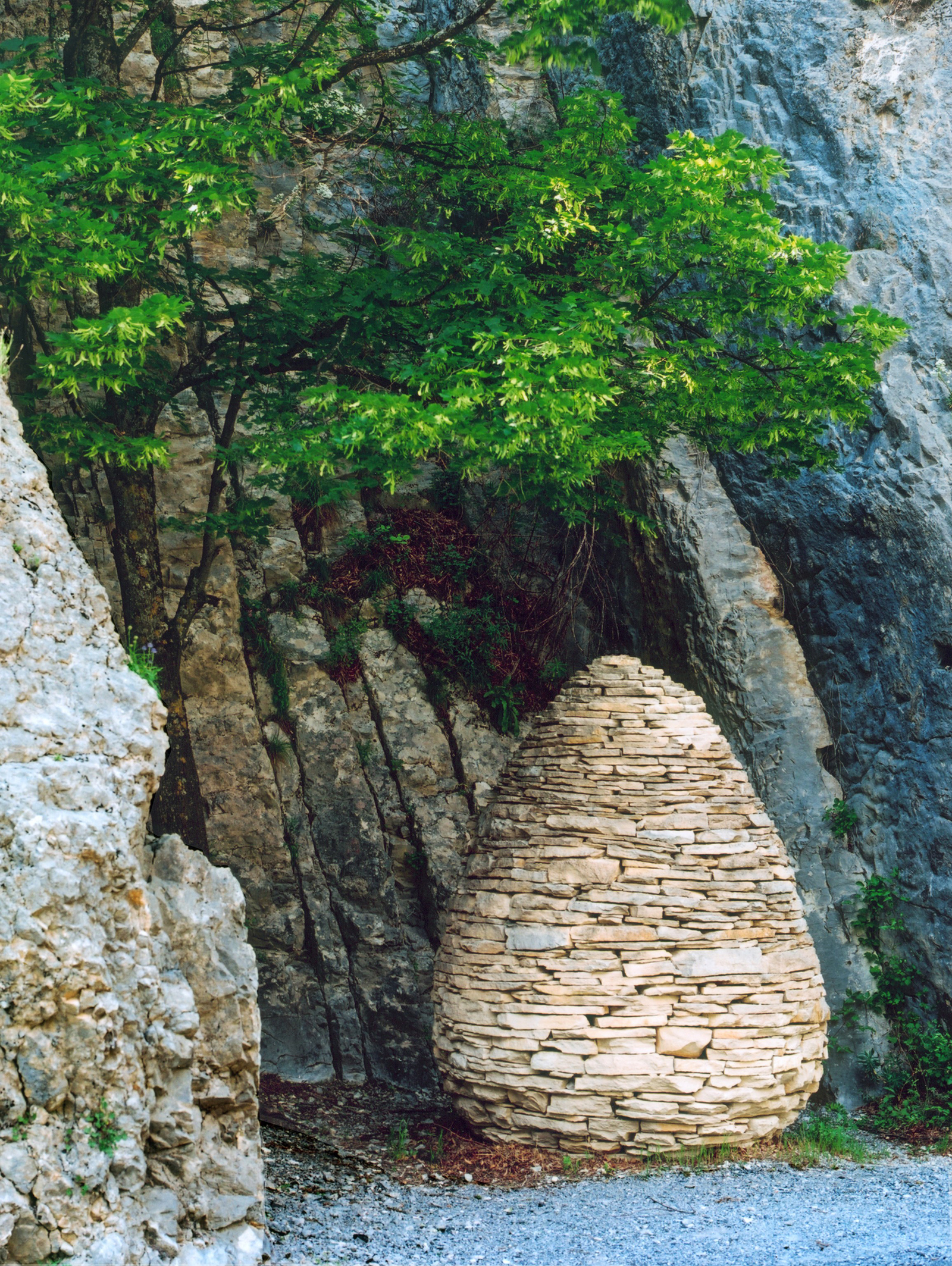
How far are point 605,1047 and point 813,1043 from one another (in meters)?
1.37

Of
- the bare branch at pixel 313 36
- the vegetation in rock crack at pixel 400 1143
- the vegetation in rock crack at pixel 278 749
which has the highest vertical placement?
the bare branch at pixel 313 36

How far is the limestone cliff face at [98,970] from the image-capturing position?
11.2ft

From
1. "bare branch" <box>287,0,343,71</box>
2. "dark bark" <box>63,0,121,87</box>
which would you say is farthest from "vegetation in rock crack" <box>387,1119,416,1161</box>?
"dark bark" <box>63,0,121,87</box>

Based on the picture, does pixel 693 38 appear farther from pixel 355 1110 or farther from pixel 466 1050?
pixel 355 1110

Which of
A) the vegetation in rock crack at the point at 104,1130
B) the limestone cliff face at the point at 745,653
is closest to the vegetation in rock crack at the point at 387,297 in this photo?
the limestone cliff face at the point at 745,653

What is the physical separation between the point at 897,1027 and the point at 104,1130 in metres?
6.86

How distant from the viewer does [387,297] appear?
7.09 meters

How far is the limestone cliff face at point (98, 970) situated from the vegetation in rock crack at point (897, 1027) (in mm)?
5582

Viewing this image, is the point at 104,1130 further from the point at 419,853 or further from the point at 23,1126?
the point at 419,853

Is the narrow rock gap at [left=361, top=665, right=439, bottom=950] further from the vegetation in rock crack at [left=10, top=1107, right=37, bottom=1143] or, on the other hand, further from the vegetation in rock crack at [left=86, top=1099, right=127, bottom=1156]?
the vegetation in rock crack at [left=10, top=1107, right=37, bottom=1143]

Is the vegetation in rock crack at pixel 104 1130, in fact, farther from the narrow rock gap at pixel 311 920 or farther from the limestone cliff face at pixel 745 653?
the narrow rock gap at pixel 311 920

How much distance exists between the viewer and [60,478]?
940cm

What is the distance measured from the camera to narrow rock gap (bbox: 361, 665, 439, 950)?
973 cm

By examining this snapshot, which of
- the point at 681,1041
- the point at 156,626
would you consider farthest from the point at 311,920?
the point at 681,1041
